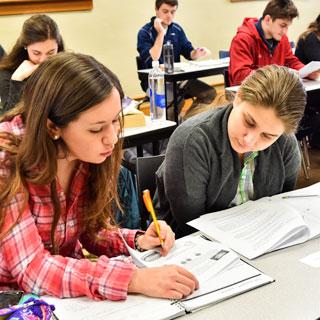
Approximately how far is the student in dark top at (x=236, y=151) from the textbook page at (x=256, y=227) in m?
0.12

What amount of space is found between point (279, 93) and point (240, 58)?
204cm

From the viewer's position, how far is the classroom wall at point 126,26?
15.6ft

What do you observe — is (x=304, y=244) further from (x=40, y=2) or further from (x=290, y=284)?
(x=40, y=2)

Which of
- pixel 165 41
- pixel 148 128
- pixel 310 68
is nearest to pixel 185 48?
pixel 165 41

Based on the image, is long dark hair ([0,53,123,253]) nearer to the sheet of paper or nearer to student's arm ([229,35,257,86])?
the sheet of paper

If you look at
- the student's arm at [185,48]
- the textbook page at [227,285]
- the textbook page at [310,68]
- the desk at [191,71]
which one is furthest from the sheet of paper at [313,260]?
the student's arm at [185,48]

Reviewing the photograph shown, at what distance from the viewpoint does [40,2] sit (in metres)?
4.48

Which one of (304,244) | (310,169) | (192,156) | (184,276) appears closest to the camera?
(184,276)

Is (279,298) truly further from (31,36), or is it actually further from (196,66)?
(196,66)

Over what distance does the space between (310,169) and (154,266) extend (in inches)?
109

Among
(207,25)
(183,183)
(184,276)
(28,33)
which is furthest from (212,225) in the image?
(207,25)

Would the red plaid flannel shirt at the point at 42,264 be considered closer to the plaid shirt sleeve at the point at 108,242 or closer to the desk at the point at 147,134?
the plaid shirt sleeve at the point at 108,242

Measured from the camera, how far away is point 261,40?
330 cm

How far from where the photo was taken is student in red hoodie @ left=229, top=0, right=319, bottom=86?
3.19 metres
